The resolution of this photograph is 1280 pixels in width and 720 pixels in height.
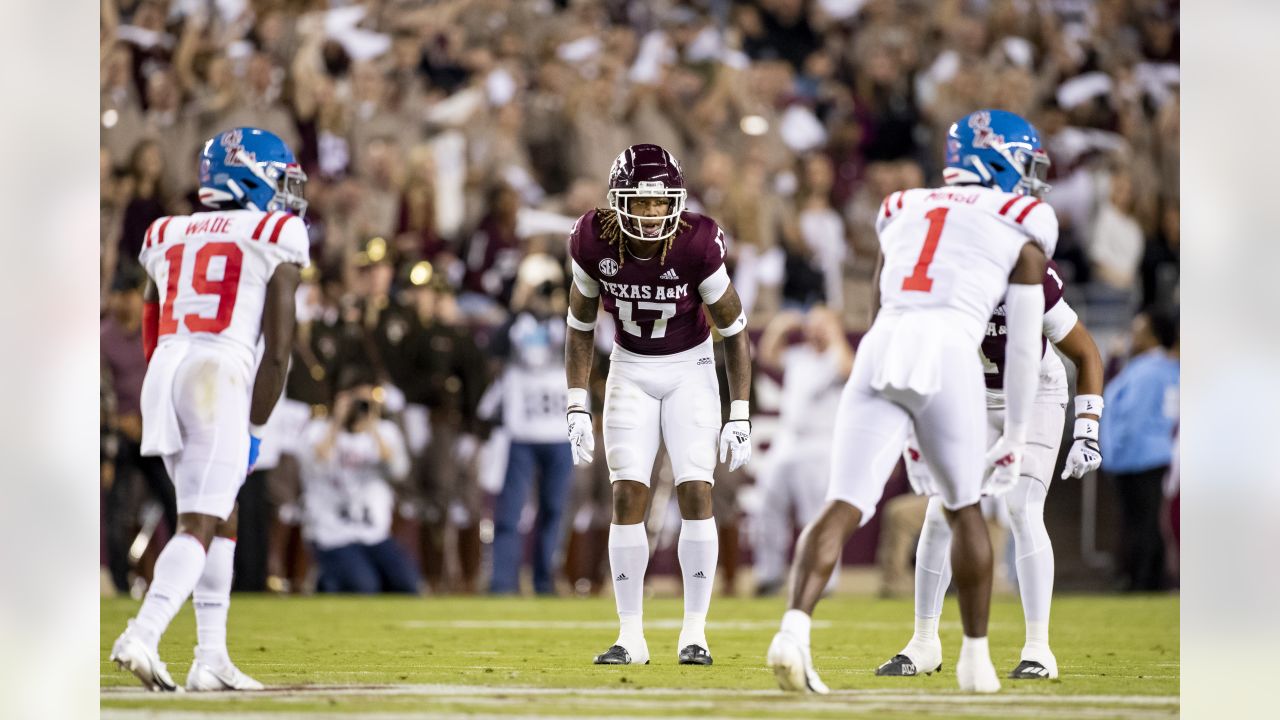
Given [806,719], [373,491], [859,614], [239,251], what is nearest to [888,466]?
[806,719]

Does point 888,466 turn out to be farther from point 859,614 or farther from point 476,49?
point 476,49

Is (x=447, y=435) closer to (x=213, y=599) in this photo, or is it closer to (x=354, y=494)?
(x=354, y=494)

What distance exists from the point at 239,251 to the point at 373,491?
19.3 ft

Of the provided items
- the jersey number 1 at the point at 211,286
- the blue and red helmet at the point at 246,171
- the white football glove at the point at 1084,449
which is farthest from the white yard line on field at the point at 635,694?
the blue and red helmet at the point at 246,171

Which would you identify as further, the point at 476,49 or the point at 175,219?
the point at 476,49

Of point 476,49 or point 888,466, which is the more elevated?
point 476,49

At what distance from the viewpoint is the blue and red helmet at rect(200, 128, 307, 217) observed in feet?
21.2

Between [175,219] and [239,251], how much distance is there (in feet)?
1.19

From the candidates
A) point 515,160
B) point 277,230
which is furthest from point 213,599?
point 515,160

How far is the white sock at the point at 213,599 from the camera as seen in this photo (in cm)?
617

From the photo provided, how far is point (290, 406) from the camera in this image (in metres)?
12.3
